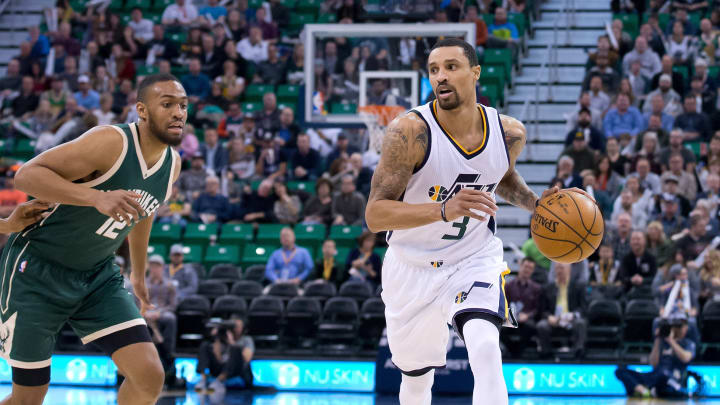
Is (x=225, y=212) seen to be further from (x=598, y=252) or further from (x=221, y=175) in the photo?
(x=598, y=252)

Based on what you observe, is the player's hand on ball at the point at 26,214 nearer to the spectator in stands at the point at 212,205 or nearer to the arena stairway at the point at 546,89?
the spectator in stands at the point at 212,205

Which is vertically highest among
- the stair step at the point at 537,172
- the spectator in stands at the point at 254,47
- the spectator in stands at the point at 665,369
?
the spectator in stands at the point at 254,47

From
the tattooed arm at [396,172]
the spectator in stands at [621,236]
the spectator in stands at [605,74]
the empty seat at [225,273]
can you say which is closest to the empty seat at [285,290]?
the empty seat at [225,273]

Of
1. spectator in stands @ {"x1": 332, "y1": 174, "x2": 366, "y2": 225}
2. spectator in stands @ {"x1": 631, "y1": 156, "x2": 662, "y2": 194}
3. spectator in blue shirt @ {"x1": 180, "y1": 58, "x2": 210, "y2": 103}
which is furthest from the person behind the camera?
spectator in blue shirt @ {"x1": 180, "y1": 58, "x2": 210, "y2": 103}

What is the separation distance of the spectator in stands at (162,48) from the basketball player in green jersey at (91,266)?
12.2 meters

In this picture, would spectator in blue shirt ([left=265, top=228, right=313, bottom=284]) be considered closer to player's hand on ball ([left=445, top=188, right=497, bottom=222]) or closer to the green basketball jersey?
the green basketball jersey

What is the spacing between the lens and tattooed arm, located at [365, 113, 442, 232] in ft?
15.4

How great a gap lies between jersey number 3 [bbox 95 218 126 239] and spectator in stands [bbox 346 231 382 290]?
667cm

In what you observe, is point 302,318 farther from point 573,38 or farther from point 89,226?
point 573,38

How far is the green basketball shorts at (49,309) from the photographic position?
486cm

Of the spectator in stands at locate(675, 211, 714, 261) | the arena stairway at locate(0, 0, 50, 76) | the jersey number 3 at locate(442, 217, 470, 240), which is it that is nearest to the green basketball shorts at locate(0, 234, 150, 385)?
the jersey number 3 at locate(442, 217, 470, 240)

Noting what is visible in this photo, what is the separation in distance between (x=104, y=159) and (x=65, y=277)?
680 mm

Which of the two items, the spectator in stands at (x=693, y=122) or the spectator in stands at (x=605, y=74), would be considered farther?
the spectator in stands at (x=605, y=74)

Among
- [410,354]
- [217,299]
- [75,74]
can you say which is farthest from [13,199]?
[75,74]
